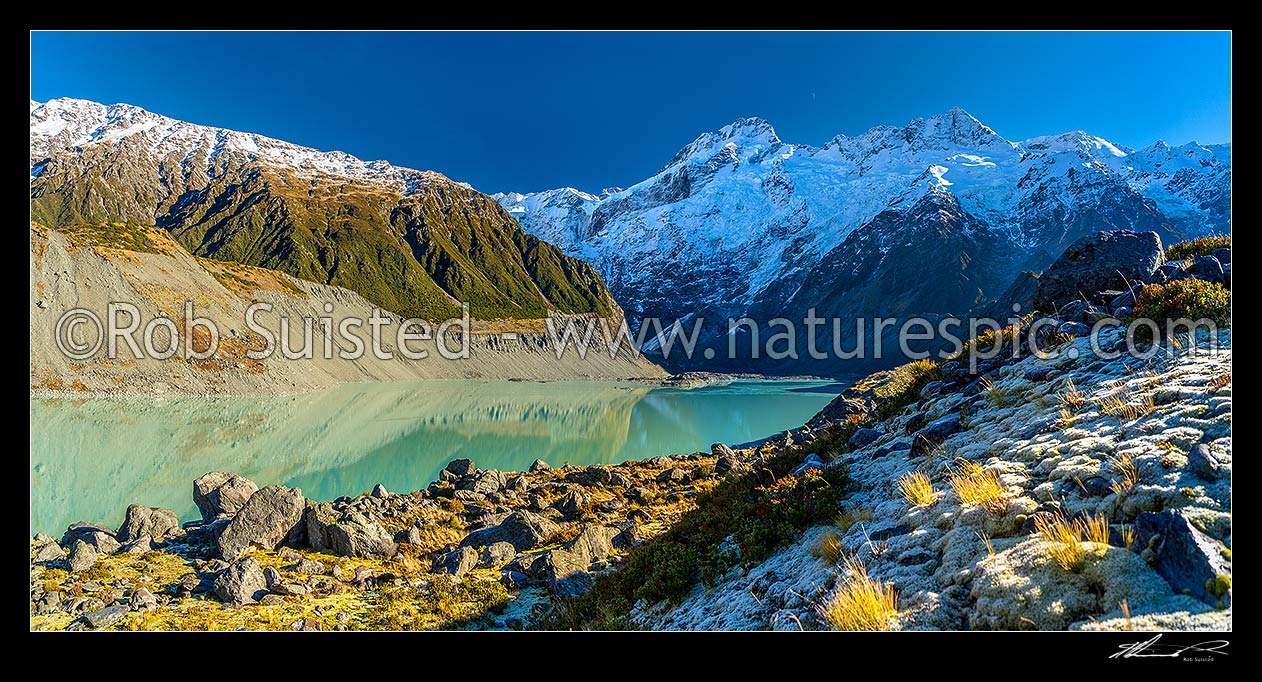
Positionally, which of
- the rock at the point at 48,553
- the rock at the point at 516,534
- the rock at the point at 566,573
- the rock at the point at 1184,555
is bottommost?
the rock at the point at 516,534

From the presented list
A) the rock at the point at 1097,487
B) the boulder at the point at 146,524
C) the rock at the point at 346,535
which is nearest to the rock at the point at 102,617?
the rock at the point at 346,535

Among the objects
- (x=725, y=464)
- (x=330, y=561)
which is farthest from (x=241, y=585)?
(x=725, y=464)

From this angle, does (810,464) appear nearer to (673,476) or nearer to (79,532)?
(673,476)

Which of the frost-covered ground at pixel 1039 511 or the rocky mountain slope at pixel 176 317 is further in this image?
the rocky mountain slope at pixel 176 317

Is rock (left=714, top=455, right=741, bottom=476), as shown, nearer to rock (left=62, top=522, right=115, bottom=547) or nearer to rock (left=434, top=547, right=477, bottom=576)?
rock (left=434, top=547, right=477, bottom=576)

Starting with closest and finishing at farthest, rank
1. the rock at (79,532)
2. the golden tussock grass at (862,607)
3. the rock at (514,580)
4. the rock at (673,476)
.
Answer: the golden tussock grass at (862,607) → the rock at (514,580) → the rock at (79,532) → the rock at (673,476)

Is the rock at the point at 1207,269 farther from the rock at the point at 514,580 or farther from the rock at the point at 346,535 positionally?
the rock at the point at 346,535

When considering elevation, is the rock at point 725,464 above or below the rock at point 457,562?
below
